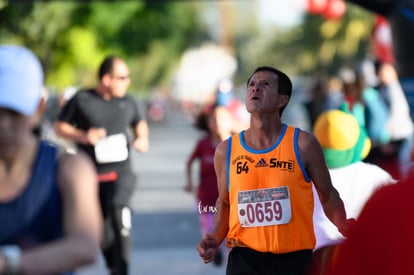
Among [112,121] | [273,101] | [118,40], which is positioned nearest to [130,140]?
[112,121]

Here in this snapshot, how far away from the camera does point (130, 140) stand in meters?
9.15

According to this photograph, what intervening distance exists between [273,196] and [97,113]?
12.8ft

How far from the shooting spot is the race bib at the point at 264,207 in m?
4.99

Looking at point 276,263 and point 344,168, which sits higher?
point 344,168

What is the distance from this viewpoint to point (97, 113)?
8.72m

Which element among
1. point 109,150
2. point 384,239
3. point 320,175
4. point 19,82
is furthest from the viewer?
point 109,150

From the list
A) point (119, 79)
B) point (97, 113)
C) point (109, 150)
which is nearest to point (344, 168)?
point (109, 150)

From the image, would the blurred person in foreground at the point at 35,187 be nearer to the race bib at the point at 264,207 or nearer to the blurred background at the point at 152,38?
the race bib at the point at 264,207

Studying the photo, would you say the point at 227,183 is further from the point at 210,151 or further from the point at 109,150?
the point at 210,151

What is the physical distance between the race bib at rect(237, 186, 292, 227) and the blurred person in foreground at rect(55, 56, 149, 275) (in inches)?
139

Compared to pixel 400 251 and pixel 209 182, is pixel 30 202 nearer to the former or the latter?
pixel 400 251

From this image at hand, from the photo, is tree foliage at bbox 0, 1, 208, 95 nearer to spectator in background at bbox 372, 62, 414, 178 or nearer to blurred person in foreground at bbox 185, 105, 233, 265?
spectator in background at bbox 372, 62, 414, 178

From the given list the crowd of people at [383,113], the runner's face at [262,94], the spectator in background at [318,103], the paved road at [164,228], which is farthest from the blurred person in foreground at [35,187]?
the spectator in background at [318,103]

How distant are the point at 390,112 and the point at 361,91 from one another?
369 millimetres
